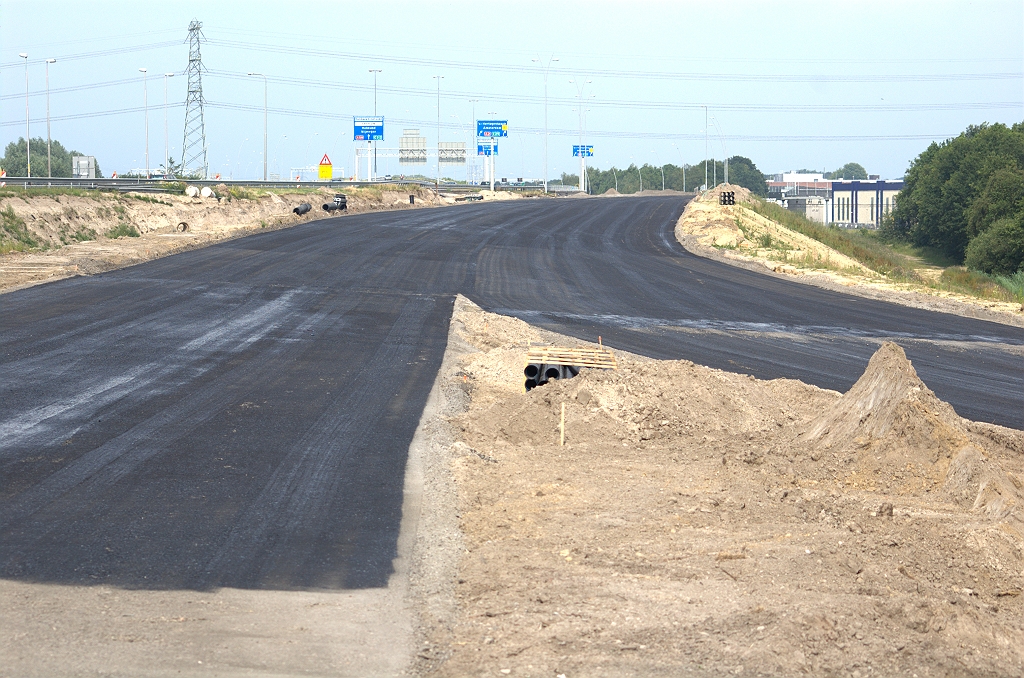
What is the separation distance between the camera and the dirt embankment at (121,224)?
27750mm

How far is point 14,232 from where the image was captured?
34812mm

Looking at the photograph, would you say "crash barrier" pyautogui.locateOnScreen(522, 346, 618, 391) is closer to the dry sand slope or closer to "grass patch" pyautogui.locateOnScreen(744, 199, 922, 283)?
the dry sand slope

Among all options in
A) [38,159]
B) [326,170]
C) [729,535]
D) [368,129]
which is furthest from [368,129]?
[729,535]

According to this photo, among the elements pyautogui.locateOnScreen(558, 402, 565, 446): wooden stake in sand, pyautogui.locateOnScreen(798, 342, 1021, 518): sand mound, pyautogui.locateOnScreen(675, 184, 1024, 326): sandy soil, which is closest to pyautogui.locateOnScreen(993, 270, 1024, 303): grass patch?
pyautogui.locateOnScreen(675, 184, 1024, 326): sandy soil

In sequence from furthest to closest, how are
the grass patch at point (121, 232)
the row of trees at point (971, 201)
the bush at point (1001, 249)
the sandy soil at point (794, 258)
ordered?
1. the row of trees at point (971, 201)
2. the bush at point (1001, 249)
3. the grass patch at point (121, 232)
4. the sandy soil at point (794, 258)

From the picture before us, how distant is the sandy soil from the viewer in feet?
88.2

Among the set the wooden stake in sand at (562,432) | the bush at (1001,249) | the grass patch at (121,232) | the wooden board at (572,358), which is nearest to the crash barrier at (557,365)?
the wooden board at (572,358)

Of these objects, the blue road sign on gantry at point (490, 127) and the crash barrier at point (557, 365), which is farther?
the blue road sign on gantry at point (490, 127)

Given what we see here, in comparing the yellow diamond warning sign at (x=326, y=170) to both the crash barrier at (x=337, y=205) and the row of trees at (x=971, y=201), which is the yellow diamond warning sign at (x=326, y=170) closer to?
the crash barrier at (x=337, y=205)

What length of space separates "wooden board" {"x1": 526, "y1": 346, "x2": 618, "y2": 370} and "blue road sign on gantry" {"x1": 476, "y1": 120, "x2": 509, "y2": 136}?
355ft

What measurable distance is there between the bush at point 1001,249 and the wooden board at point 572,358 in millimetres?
50374

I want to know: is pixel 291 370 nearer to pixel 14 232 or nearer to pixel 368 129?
pixel 14 232

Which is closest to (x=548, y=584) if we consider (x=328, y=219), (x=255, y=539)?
(x=255, y=539)

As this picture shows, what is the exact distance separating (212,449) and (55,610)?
445 centimetres
